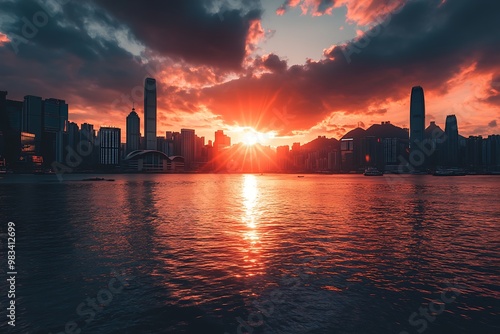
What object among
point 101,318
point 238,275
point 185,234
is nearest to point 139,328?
point 101,318

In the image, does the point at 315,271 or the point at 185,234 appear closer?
the point at 315,271

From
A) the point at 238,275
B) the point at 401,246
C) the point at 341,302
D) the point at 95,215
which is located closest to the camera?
the point at 341,302

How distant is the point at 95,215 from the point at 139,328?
4274cm

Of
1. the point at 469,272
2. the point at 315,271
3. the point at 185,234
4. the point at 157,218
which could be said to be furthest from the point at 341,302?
the point at 157,218

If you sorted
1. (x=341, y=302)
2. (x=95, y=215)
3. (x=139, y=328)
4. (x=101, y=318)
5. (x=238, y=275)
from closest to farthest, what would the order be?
1. (x=139, y=328)
2. (x=101, y=318)
3. (x=341, y=302)
4. (x=238, y=275)
5. (x=95, y=215)

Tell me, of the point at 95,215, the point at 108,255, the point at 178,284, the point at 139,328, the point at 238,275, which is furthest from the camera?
the point at 95,215

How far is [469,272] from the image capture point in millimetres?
21469

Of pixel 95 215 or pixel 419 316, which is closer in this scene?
pixel 419 316

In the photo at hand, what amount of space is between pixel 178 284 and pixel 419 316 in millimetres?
13796

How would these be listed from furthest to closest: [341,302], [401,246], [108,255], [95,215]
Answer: [95,215]
[401,246]
[108,255]
[341,302]

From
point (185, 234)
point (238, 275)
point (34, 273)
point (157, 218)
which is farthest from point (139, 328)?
point (157, 218)

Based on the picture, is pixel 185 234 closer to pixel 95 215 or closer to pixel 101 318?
pixel 101 318

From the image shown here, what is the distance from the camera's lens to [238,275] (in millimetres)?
20844

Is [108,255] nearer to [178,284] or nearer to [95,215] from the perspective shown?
[178,284]
